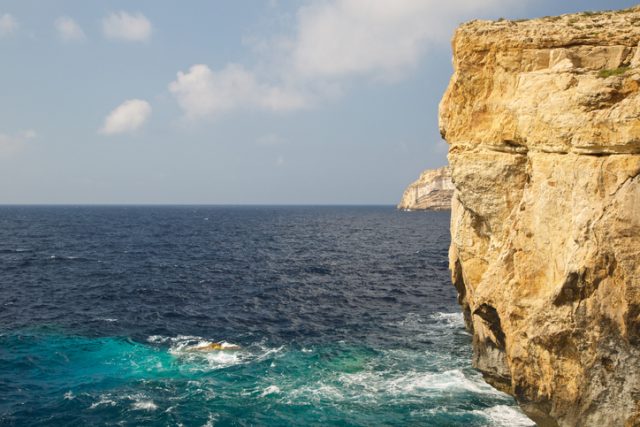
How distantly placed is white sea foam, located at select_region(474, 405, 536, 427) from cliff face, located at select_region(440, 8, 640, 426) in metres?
0.63

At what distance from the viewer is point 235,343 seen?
35344 millimetres

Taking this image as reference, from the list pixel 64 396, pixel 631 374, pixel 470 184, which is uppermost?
pixel 470 184

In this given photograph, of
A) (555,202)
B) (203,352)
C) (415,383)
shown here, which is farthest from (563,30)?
(203,352)

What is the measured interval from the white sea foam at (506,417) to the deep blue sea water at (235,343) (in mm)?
103

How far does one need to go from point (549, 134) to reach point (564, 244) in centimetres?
494

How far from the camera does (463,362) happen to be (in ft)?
103

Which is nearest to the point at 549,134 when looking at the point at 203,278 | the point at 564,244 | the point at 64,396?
the point at 564,244

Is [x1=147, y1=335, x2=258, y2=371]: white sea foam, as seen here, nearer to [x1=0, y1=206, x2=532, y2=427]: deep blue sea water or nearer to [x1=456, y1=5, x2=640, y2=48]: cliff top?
[x1=0, y1=206, x2=532, y2=427]: deep blue sea water

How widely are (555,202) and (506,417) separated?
39.1ft

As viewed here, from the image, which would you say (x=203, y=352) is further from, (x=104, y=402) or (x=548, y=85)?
(x=548, y=85)

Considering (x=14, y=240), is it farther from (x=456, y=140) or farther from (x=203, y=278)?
(x=456, y=140)

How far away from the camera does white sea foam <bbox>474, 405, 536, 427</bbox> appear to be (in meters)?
22.9

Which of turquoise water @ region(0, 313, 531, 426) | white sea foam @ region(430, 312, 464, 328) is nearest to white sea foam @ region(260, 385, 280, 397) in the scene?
turquoise water @ region(0, 313, 531, 426)

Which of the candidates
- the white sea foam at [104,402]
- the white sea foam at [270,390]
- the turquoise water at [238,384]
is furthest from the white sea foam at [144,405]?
the white sea foam at [270,390]
